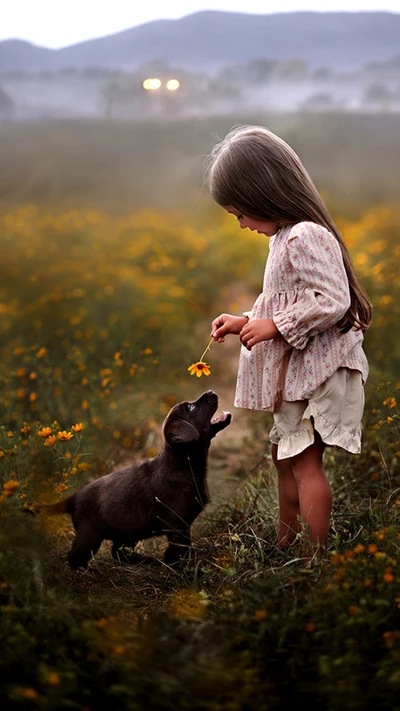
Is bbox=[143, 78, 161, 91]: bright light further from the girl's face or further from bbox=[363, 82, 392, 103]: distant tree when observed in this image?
the girl's face

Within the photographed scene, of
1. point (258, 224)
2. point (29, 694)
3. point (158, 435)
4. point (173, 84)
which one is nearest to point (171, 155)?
point (173, 84)

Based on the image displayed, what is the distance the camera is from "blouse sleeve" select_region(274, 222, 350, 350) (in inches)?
101

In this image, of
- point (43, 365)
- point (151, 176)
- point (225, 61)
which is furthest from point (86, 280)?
point (225, 61)

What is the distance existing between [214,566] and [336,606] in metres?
0.88

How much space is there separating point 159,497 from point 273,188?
3.97 ft

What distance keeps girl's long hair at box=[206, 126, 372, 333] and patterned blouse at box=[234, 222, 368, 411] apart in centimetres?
7

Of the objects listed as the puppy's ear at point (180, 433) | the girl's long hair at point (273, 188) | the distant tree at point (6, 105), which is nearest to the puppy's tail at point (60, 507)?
the puppy's ear at point (180, 433)

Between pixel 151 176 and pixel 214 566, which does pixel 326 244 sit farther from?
pixel 151 176

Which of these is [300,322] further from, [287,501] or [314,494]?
[287,501]

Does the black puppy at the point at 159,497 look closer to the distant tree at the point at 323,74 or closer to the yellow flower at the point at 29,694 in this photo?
the yellow flower at the point at 29,694

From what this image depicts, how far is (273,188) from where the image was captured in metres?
2.75

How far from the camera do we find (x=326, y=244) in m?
2.64

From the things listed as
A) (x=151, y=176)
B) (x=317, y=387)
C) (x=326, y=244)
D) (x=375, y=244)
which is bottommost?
(x=317, y=387)

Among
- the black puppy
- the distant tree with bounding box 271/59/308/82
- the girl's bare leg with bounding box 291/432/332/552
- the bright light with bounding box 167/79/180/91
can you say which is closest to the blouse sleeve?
the girl's bare leg with bounding box 291/432/332/552
